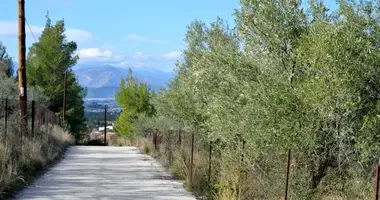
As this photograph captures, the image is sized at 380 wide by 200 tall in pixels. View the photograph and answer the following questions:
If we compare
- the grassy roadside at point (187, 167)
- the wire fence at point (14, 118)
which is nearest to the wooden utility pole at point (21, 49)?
the wire fence at point (14, 118)

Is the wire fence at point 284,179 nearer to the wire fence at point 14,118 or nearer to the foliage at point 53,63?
the wire fence at point 14,118

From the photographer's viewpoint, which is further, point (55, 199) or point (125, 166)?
point (125, 166)

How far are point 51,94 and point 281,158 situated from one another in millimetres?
40256

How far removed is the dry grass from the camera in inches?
454

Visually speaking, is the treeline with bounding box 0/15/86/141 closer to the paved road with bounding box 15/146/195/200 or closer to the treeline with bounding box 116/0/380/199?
the paved road with bounding box 15/146/195/200

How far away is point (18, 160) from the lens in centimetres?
1389

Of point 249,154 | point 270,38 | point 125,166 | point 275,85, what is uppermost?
point 270,38

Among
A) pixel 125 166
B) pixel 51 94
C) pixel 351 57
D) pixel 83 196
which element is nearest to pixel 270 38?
pixel 351 57

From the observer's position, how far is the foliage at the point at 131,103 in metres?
44.5

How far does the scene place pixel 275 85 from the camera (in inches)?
396

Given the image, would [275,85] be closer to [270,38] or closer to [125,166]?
[270,38]

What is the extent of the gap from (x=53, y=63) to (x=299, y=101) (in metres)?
40.1

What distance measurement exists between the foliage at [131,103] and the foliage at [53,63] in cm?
553

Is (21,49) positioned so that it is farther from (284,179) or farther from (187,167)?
(284,179)
